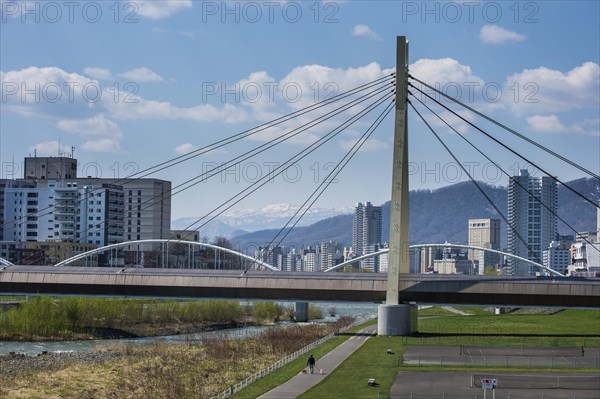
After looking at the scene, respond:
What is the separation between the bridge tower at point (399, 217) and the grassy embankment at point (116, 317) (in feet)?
120

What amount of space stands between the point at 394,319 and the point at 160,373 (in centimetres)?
1997

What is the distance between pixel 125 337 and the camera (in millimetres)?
98625

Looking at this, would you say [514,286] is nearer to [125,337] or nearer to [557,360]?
[557,360]

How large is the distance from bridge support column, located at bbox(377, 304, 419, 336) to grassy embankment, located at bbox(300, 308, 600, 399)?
3.39ft

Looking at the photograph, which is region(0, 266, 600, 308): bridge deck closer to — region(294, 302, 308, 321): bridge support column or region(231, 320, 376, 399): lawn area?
→ region(231, 320, 376, 399): lawn area

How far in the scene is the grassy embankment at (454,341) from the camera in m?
47.1

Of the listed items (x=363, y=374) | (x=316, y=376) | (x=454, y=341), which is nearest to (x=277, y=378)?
(x=316, y=376)

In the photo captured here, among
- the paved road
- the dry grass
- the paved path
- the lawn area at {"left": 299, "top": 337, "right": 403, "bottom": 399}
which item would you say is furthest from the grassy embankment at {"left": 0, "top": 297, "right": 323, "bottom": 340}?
the paved road

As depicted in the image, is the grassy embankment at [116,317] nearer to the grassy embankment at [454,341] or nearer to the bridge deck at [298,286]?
the bridge deck at [298,286]

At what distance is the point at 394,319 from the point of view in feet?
237

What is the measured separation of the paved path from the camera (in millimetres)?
44719

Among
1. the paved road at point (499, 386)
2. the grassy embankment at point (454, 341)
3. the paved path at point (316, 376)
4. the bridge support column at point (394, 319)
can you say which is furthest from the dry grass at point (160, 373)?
the paved road at point (499, 386)

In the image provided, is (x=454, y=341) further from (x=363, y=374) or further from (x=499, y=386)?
(x=499, y=386)

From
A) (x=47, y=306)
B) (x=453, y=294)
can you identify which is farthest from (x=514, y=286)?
(x=47, y=306)
